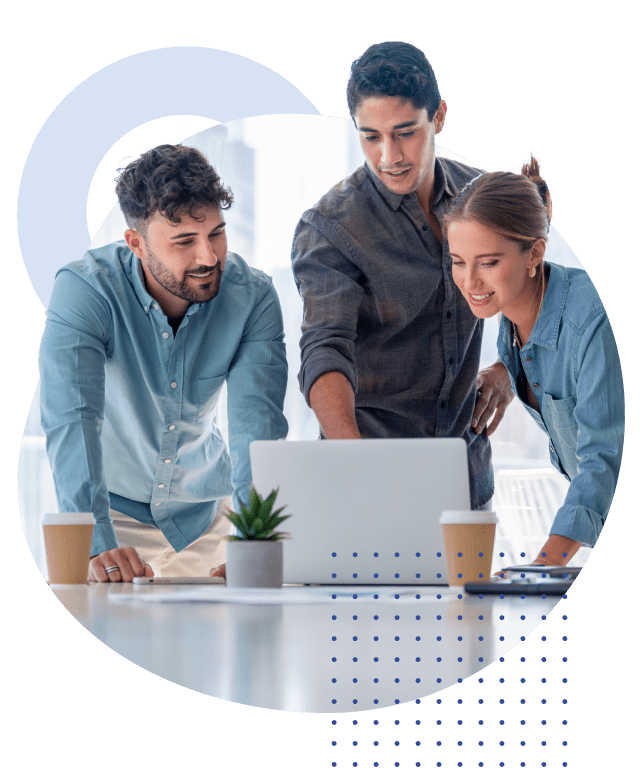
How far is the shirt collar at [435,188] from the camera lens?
1.63m

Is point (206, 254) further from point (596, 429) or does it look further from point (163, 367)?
point (596, 429)

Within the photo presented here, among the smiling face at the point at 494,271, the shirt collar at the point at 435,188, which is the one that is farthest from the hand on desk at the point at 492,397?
the shirt collar at the point at 435,188

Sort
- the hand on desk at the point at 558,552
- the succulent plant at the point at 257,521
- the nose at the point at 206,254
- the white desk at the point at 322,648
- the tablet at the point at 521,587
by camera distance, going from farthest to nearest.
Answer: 1. the nose at the point at 206,254
2. the hand on desk at the point at 558,552
3. the succulent plant at the point at 257,521
4. the tablet at the point at 521,587
5. the white desk at the point at 322,648

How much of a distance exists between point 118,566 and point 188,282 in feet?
1.88

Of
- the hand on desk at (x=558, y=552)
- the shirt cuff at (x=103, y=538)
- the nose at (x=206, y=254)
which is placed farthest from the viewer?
the nose at (x=206, y=254)

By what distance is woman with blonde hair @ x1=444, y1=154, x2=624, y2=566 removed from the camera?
155cm

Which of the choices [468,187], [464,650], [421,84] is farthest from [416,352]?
[464,650]

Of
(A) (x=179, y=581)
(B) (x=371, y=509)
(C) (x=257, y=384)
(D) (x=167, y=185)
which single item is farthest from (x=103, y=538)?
(D) (x=167, y=185)

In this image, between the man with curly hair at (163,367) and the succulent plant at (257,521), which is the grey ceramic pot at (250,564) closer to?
the succulent plant at (257,521)

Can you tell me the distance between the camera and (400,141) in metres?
1.60

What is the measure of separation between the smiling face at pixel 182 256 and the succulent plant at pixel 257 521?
619mm

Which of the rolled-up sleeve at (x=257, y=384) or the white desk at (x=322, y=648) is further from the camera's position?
the rolled-up sleeve at (x=257, y=384)

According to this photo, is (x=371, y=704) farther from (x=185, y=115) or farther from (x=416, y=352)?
(x=185, y=115)

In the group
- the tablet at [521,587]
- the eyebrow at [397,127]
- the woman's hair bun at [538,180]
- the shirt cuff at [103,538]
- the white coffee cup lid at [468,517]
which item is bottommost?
the tablet at [521,587]
